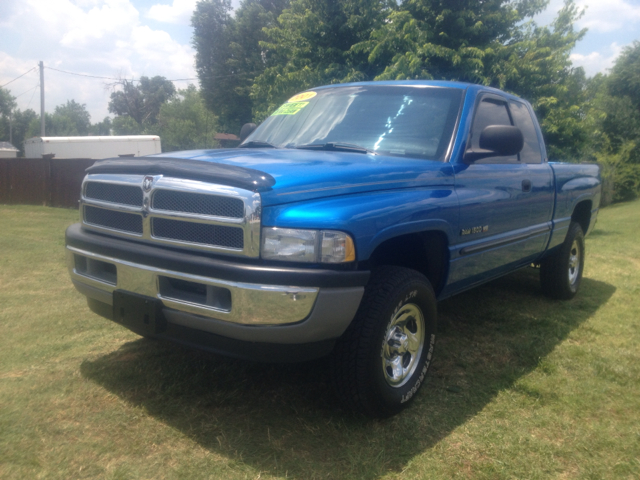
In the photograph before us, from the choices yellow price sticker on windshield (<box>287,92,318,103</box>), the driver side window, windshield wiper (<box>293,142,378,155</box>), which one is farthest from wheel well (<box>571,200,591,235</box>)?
windshield wiper (<box>293,142,378,155</box>)

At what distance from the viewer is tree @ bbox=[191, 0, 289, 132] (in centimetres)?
3416

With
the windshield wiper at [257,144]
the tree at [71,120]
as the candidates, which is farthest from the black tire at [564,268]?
the tree at [71,120]

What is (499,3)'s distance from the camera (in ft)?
36.7

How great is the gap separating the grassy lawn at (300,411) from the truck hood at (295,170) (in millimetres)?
1237

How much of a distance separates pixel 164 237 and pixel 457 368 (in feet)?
7.23

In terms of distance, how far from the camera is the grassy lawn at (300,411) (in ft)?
8.25

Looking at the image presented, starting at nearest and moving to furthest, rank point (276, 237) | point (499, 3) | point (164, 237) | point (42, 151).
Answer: point (276, 237) < point (164, 237) < point (499, 3) < point (42, 151)

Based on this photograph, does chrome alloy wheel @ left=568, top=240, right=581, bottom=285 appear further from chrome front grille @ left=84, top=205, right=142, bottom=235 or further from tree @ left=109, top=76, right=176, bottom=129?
tree @ left=109, top=76, right=176, bottom=129

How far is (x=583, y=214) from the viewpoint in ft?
19.2

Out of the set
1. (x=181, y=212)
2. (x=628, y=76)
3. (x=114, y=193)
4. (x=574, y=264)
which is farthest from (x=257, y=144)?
(x=628, y=76)

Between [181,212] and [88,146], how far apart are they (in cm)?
2184

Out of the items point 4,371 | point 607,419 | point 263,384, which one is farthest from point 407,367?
point 4,371

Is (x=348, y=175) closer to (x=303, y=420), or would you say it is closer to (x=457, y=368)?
(x=303, y=420)

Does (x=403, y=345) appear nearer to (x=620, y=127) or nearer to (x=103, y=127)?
(x=620, y=127)
